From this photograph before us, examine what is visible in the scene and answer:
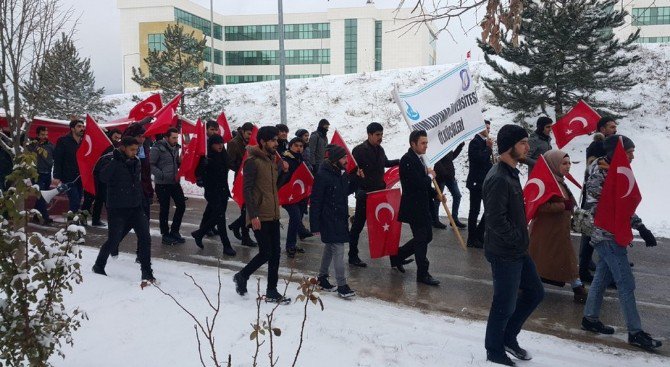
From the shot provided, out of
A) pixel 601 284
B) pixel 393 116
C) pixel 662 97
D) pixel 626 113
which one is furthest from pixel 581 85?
pixel 601 284

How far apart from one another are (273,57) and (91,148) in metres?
64.6

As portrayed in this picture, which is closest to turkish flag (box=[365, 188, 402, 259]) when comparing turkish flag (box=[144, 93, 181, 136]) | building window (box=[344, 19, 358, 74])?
turkish flag (box=[144, 93, 181, 136])

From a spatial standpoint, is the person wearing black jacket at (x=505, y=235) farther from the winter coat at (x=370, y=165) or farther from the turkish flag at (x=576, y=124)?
the turkish flag at (x=576, y=124)

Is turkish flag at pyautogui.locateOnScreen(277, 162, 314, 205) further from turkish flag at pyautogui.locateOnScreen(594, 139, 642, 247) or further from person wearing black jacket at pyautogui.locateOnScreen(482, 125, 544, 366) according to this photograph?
turkish flag at pyautogui.locateOnScreen(594, 139, 642, 247)

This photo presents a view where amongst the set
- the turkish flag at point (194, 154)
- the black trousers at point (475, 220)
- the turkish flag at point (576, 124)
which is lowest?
the black trousers at point (475, 220)

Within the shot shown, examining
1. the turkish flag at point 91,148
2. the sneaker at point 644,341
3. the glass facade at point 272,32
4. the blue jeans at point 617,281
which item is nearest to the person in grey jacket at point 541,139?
the blue jeans at point 617,281

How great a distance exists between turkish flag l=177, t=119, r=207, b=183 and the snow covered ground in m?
3.11

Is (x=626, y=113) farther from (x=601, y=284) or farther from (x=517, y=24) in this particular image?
(x=517, y=24)

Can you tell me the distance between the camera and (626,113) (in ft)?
63.5

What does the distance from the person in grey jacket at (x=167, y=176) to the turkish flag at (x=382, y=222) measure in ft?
10.9

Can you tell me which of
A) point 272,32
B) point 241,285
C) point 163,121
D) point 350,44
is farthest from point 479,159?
point 272,32

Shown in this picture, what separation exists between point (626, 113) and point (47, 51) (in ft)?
62.2

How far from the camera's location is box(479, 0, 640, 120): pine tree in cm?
1555

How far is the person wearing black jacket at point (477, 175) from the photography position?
924 centimetres
